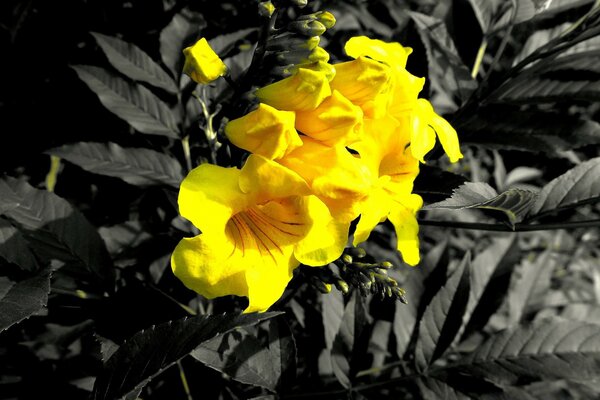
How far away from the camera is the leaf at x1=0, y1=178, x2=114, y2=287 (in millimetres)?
1394

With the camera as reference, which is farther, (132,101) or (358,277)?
(132,101)

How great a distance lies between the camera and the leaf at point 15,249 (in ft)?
4.12

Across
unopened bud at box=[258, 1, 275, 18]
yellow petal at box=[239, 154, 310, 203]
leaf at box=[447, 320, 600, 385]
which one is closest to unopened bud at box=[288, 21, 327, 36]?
unopened bud at box=[258, 1, 275, 18]

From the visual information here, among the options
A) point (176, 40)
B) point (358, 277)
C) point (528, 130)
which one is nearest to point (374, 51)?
point (358, 277)

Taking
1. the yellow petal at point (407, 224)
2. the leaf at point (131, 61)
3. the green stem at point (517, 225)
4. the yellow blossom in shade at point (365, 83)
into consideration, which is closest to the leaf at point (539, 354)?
the green stem at point (517, 225)

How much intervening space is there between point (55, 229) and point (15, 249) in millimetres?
142

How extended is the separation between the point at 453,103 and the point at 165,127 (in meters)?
1.03

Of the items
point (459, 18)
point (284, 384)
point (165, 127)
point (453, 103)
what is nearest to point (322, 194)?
point (284, 384)

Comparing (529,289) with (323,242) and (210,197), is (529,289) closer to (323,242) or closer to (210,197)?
(323,242)

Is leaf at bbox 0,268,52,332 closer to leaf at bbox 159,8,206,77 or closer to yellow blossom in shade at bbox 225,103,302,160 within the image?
yellow blossom in shade at bbox 225,103,302,160

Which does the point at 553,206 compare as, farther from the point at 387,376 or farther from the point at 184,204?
the point at 184,204

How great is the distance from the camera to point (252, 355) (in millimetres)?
1351

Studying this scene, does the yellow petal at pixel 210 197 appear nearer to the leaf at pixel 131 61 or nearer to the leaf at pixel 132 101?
the leaf at pixel 132 101

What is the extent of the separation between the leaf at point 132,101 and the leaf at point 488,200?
0.92 m
